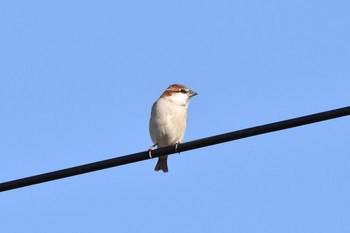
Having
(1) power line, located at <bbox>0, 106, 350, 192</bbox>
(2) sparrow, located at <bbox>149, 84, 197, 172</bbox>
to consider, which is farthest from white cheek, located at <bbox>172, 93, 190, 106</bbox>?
(1) power line, located at <bbox>0, 106, 350, 192</bbox>

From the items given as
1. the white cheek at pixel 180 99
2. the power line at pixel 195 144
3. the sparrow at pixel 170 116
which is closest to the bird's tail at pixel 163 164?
the sparrow at pixel 170 116

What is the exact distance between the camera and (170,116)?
9.39 meters

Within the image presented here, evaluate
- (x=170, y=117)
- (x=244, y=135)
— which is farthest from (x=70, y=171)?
(x=170, y=117)

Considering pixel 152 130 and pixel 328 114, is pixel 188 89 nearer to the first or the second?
pixel 152 130

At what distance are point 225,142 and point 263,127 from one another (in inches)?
15.6

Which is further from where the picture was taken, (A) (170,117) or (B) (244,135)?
(A) (170,117)

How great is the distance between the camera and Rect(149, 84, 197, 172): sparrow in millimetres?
9375

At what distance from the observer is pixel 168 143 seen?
965 centimetres

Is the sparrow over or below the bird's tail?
over

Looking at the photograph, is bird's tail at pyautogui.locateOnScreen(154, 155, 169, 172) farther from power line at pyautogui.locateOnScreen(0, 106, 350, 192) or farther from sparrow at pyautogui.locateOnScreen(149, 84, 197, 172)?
power line at pyautogui.locateOnScreen(0, 106, 350, 192)

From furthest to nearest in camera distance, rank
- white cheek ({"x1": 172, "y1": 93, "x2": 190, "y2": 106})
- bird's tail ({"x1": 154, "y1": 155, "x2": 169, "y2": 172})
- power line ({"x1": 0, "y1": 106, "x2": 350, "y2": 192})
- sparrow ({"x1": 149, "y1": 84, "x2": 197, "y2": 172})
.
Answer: bird's tail ({"x1": 154, "y1": 155, "x2": 169, "y2": 172})
white cheek ({"x1": 172, "y1": 93, "x2": 190, "y2": 106})
sparrow ({"x1": 149, "y1": 84, "x2": 197, "y2": 172})
power line ({"x1": 0, "y1": 106, "x2": 350, "y2": 192})

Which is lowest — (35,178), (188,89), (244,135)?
(35,178)

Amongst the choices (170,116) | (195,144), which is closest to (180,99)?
(170,116)

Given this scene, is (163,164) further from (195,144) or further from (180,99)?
(195,144)
